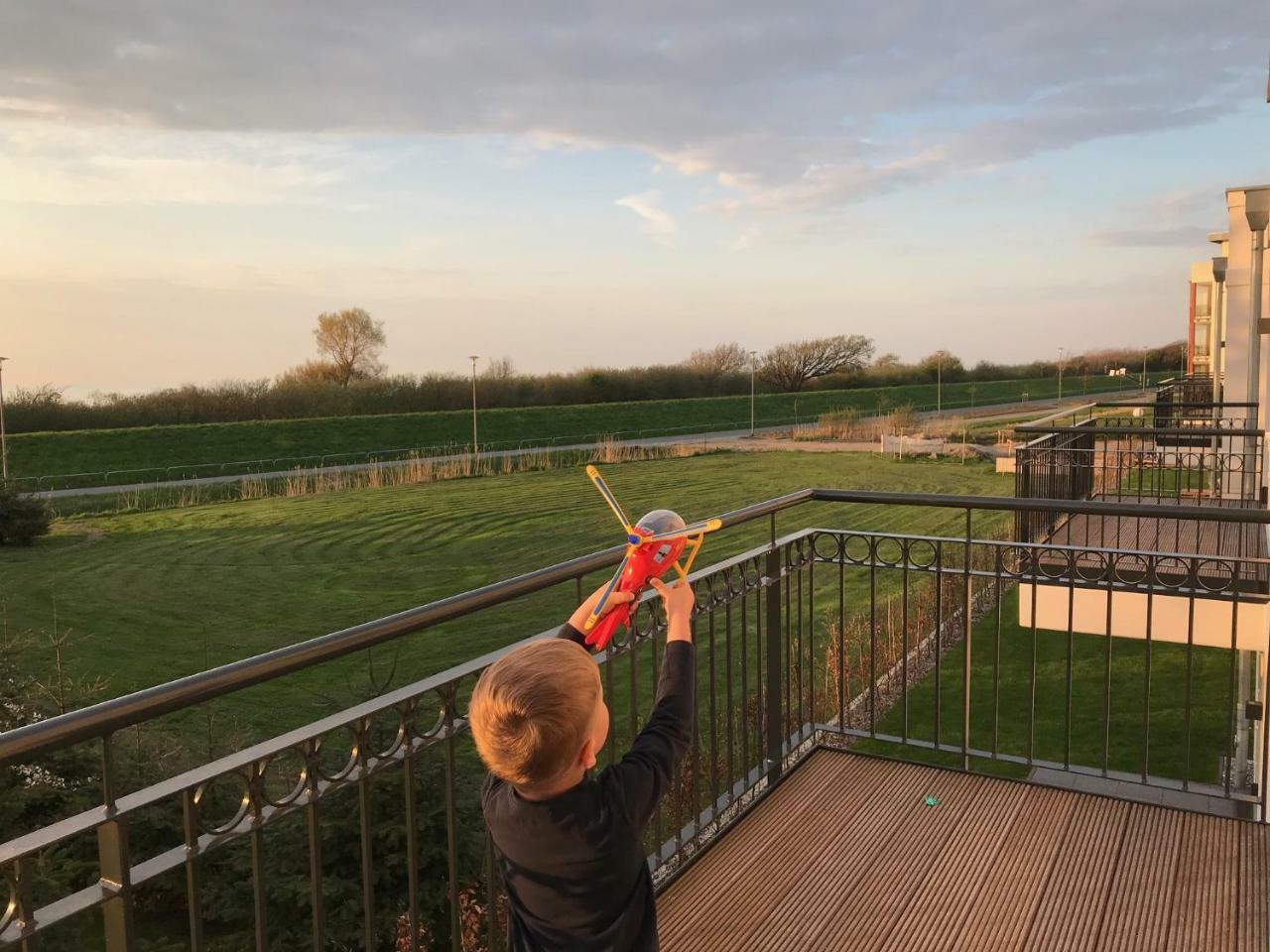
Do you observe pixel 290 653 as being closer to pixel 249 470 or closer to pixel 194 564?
pixel 194 564

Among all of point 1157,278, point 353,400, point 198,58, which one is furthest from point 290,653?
point 353,400

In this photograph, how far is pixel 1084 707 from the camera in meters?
10.6

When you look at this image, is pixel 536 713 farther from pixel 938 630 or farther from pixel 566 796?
pixel 938 630

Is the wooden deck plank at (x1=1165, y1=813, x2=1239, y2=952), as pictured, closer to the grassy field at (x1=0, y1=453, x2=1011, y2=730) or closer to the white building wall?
the grassy field at (x1=0, y1=453, x2=1011, y2=730)

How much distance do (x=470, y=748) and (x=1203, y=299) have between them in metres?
31.1

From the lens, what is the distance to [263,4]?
22078 mm

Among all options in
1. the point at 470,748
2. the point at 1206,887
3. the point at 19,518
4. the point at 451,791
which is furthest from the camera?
the point at 19,518

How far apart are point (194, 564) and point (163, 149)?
14775 mm

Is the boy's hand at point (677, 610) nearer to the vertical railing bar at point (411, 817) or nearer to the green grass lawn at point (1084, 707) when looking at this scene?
the vertical railing bar at point (411, 817)

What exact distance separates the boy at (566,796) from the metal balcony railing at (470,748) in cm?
46

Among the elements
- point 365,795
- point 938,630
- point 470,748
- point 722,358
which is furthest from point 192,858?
point 722,358

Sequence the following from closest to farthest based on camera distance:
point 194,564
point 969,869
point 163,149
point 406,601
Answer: point 969,869, point 406,601, point 194,564, point 163,149

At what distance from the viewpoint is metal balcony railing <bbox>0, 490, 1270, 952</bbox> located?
165 cm

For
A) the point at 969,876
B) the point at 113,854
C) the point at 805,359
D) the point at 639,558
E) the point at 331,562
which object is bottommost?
the point at 331,562
